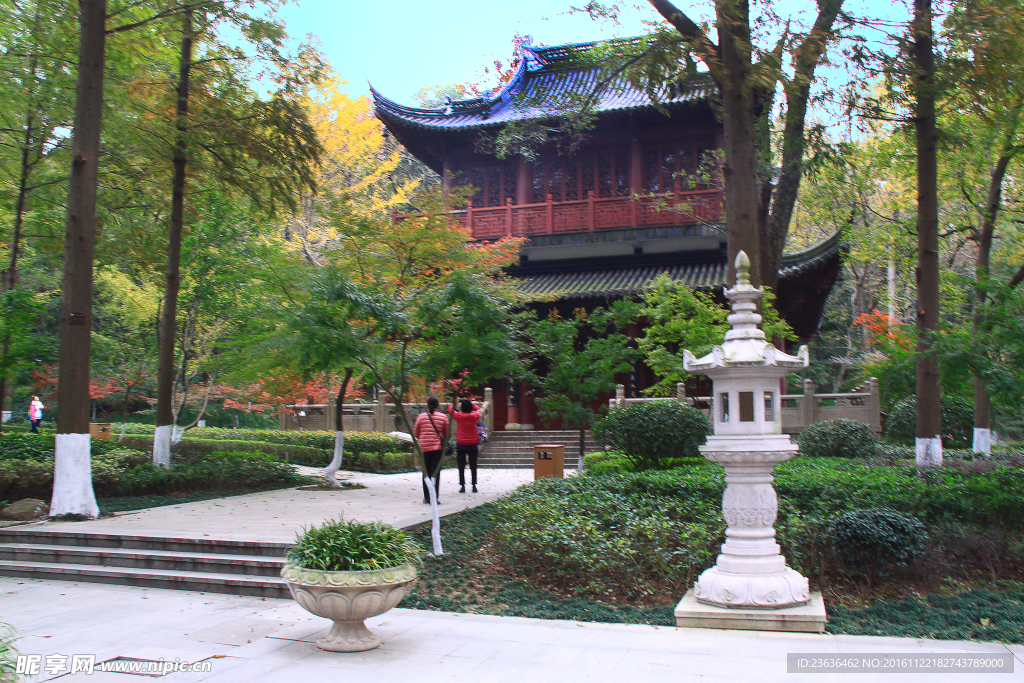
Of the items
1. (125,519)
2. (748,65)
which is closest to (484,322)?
(748,65)

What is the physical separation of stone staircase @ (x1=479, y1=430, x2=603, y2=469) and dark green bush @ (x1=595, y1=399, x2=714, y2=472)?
6.08m

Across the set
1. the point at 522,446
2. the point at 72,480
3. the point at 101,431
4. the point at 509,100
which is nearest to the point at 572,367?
the point at 522,446

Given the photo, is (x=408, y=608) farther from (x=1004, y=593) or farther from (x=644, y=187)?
(x=644, y=187)

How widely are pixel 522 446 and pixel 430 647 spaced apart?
14636mm

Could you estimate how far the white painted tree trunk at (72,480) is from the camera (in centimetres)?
929

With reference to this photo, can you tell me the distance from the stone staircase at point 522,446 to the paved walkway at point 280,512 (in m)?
4.47

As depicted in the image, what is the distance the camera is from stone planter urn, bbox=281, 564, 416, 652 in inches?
187

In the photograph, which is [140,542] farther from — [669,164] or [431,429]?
[669,164]

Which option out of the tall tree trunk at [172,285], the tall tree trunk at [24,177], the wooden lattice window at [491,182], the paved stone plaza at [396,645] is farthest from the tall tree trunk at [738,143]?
the wooden lattice window at [491,182]

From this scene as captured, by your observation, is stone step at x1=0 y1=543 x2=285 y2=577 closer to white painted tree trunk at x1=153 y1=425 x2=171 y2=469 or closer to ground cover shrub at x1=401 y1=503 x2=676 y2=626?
ground cover shrub at x1=401 y1=503 x2=676 y2=626

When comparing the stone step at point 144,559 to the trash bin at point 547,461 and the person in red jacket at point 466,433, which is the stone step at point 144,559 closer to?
the person in red jacket at point 466,433

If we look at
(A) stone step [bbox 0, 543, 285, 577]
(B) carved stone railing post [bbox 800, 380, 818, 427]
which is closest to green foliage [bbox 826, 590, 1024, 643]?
(A) stone step [bbox 0, 543, 285, 577]

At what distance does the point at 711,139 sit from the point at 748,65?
467 inches

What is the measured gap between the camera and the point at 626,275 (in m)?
19.9
